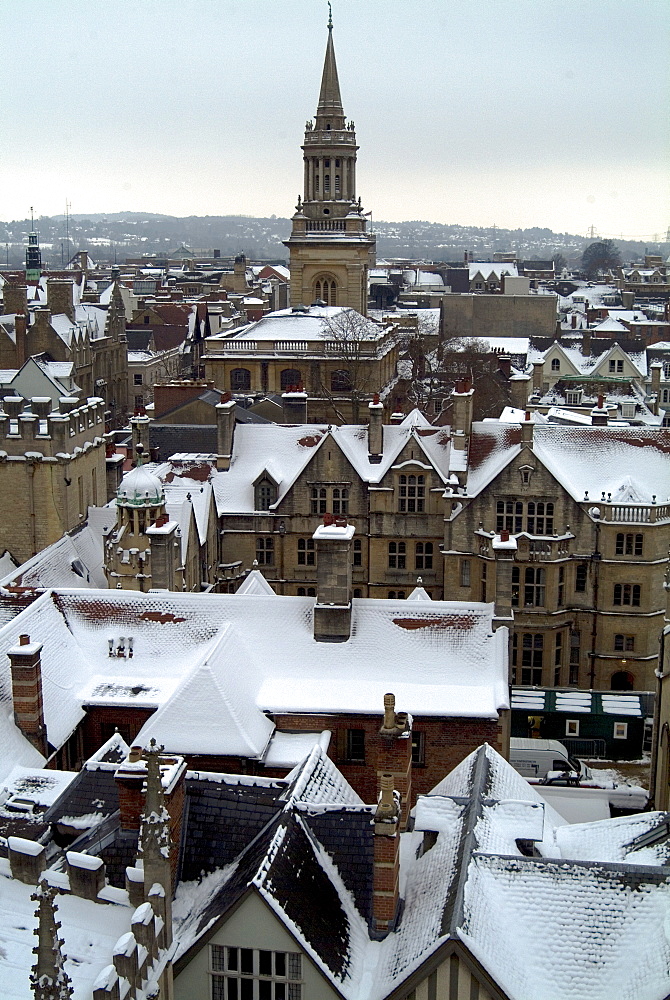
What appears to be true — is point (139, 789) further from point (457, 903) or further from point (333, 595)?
point (333, 595)

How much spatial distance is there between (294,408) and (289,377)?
38.4ft

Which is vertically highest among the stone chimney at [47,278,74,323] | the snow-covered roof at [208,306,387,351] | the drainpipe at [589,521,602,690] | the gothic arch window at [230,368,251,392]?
the stone chimney at [47,278,74,323]

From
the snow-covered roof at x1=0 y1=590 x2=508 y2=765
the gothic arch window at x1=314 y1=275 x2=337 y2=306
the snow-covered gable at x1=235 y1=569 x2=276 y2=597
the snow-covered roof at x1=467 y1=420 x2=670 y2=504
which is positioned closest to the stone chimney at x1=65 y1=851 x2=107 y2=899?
the snow-covered roof at x1=0 y1=590 x2=508 y2=765

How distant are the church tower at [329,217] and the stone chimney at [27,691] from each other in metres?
77.9

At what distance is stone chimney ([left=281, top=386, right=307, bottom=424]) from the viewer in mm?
70625

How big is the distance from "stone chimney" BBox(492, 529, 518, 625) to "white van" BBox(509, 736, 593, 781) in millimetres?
9214

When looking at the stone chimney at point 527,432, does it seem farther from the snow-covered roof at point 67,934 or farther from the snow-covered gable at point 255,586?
the snow-covered roof at point 67,934

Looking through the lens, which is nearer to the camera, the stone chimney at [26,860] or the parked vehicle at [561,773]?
the stone chimney at [26,860]

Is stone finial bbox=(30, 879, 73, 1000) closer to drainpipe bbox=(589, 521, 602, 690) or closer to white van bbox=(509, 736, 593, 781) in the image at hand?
white van bbox=(509, 736, 593, 781)

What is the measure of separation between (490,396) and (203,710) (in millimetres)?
62686

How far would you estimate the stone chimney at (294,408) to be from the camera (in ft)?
232

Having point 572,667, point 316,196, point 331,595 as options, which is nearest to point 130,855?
point 331,595

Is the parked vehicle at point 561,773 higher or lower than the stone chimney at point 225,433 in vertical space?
lower

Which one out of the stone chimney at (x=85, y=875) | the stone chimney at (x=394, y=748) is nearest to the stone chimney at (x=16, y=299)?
the stone chimney at (x=394, y=748)
